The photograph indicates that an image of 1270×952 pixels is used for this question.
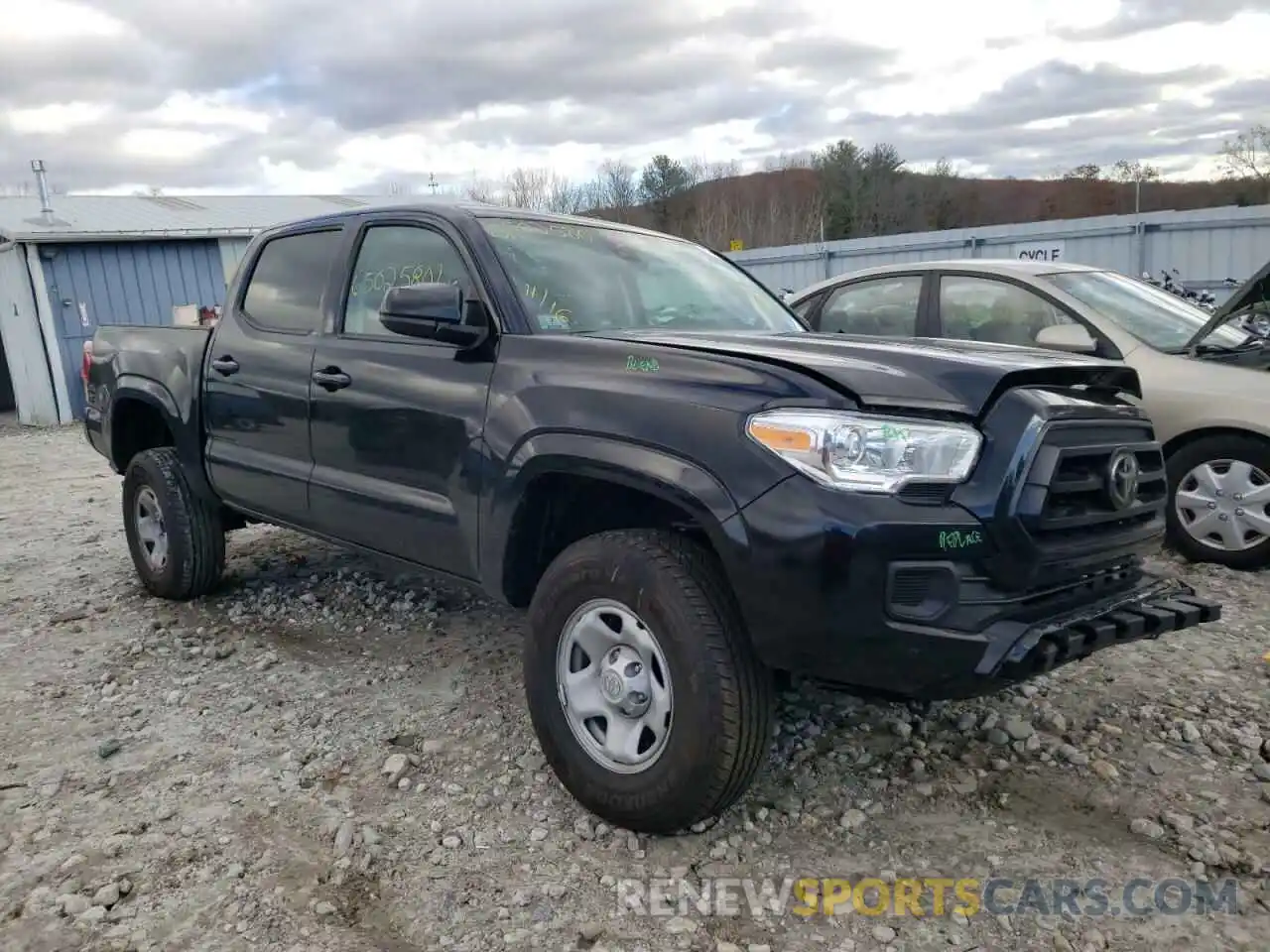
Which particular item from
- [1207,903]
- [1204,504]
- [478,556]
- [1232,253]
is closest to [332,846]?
[478,556]

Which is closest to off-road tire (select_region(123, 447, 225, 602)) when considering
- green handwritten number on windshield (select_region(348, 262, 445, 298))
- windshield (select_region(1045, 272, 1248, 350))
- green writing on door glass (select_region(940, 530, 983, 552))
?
green handwritten number on windshield (select_region(348, 262, 445, 298))

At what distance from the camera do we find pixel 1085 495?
2615 mm

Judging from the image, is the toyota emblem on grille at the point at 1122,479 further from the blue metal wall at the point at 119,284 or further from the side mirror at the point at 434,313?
the blue metal wall at the point at 119,284

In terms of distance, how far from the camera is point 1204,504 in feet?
16.0

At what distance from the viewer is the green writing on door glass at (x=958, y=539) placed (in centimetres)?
234

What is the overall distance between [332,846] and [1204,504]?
4.36 meters

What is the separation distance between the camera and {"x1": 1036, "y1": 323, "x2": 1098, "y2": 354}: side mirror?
494cm

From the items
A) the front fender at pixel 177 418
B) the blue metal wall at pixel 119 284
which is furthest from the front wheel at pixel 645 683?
the blue metal wall at pixel 119 284

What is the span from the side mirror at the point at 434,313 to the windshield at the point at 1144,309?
150 inches

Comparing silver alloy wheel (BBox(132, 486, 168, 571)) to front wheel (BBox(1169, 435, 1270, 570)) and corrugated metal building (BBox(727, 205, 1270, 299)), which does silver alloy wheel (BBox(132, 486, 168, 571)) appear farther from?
corrugated metal building (BBox(727, 205, 1270, 299))

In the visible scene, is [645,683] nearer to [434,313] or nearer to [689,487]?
[689,487]

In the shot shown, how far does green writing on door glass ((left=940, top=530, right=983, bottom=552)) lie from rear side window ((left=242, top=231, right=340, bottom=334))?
2.73 meters

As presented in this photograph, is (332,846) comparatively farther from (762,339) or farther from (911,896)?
(762,339)

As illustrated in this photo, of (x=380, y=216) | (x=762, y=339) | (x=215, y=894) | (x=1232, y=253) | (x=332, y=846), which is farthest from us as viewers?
(x=1232, y=253)
